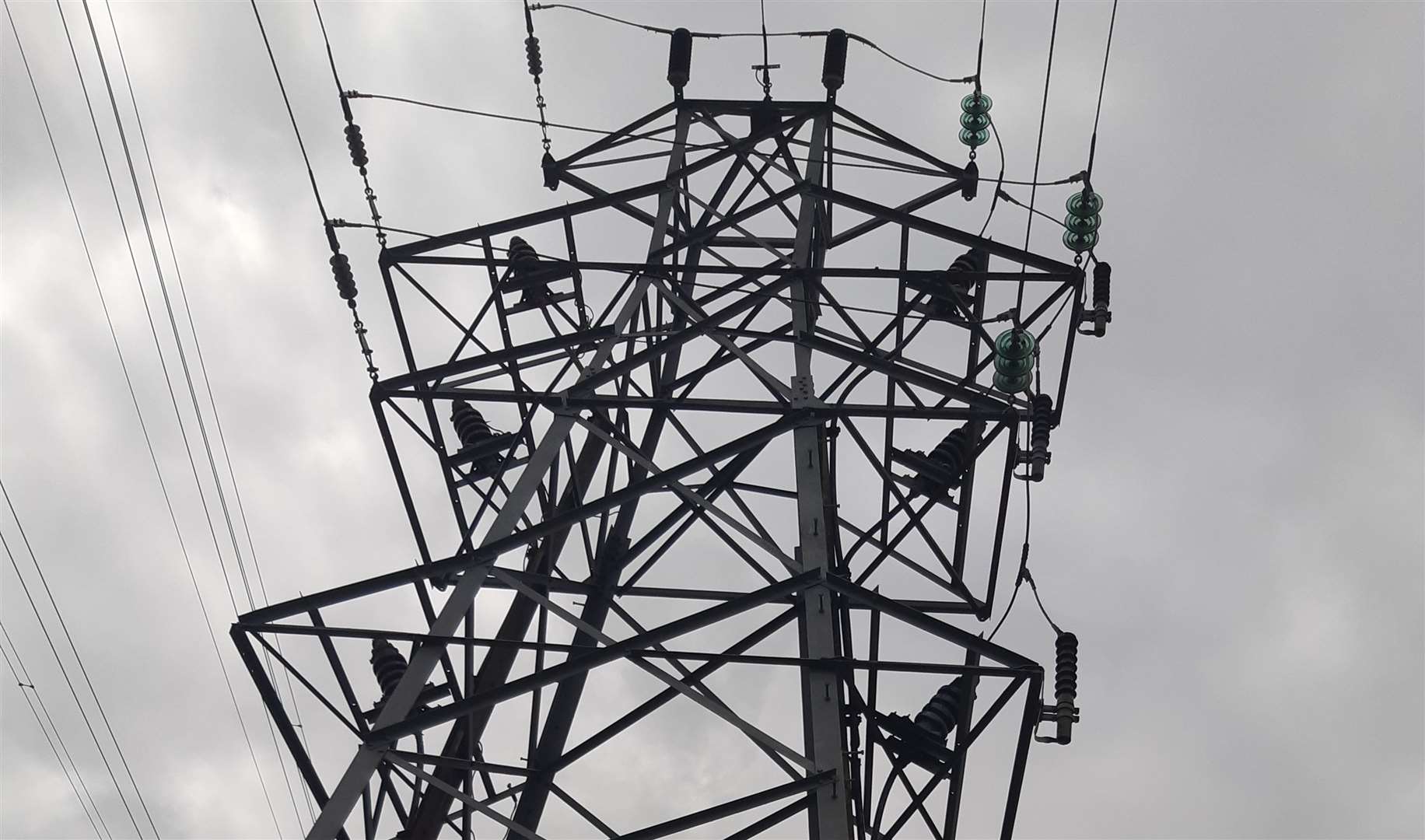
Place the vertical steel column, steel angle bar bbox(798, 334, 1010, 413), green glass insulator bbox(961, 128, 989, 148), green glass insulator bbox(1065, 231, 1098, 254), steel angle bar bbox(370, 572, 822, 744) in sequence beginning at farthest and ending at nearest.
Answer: green glass insulator bbox(961, 128, 989, 148)
green glass insulator bbox(1065, 231, 1098, 254)
steel angle bar bbox(798, 334, 1010, 413)
steel angle bar bbox(370, 572, 822, 744)
the vertical steel column

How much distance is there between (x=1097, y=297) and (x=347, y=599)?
6801 millimetres

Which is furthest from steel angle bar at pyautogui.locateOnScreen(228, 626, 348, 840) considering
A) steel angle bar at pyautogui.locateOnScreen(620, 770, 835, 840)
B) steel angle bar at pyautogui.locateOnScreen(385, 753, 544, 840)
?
steel angle bar at pyautogui.locateOnScreen(620, 770, 835, 840)

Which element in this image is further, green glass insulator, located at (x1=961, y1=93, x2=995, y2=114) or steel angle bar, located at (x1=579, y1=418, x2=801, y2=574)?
green glass insulator, located at (x1=961, y1=93, x2=995, y2=114)

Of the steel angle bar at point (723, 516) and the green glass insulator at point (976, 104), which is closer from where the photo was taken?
the steel angle bar at point (723, 516)

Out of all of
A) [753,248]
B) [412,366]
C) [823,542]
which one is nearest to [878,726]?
[823,542]

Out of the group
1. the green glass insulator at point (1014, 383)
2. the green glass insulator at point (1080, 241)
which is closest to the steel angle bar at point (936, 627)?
the green glass insulator at point (1014, 383)

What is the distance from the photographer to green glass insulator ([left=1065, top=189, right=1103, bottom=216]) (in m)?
12.6

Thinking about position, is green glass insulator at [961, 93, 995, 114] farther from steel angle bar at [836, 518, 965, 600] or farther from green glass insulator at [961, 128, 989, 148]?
steel angle bar at [836, 518, 965, 600]

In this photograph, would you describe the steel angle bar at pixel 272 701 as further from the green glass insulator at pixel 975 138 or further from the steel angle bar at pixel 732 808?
the green glass insulator at pixel 975 138

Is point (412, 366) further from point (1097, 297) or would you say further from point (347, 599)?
point (1097, 297)

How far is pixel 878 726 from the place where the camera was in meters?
9.90

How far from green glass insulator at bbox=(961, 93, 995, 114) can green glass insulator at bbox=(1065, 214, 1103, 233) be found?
9.71ft

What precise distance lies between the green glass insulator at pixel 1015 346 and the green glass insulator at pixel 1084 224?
1968 millimetres

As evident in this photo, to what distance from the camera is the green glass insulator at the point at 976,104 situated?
15195 millimetres
